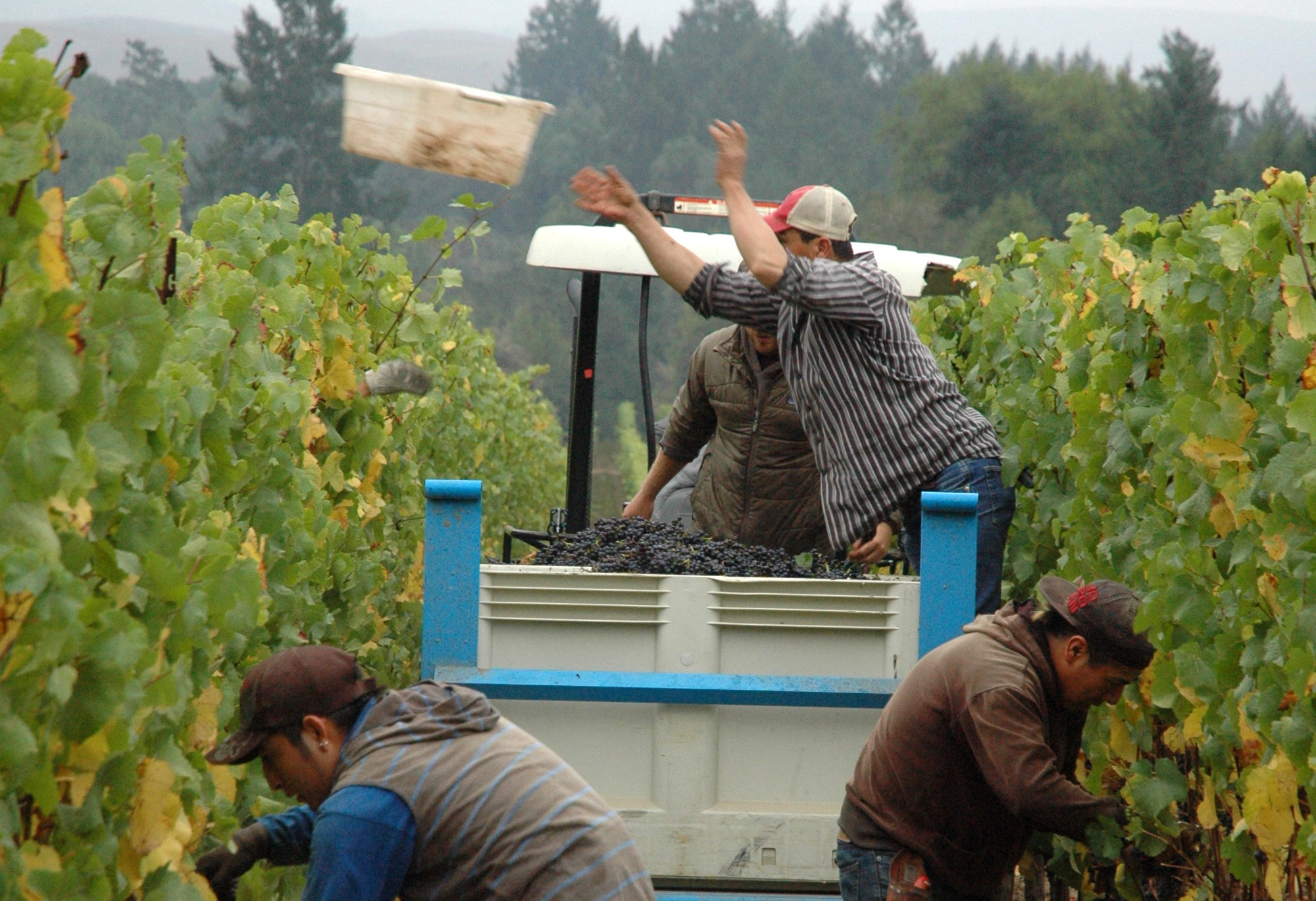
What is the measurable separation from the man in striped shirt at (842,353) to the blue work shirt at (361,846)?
7.03ft

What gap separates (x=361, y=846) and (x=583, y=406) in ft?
12.8

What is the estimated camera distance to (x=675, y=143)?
7538cm

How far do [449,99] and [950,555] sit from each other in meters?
1.73

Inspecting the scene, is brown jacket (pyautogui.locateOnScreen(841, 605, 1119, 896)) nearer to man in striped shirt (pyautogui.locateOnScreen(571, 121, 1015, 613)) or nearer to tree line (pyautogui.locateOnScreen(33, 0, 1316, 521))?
man in striped shirt (pyautogui.locateOnScreen(571, 121, 1015, 613))

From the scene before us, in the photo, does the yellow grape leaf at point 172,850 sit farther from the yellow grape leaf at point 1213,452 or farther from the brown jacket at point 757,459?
the brown jacket at point 757,459

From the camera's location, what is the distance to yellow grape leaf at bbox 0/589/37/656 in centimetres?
177

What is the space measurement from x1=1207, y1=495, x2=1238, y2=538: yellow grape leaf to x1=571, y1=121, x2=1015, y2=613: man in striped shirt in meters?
1.07

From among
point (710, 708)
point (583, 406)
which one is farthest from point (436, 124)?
point (583, 406)

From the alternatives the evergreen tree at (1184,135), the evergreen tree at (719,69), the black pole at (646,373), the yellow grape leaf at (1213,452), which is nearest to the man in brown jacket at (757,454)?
the black pole at (646,373)

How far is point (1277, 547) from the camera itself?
2.89 metres

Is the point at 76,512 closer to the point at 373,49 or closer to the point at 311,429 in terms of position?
the point at 311,429

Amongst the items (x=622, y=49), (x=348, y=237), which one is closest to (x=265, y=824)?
(x=348, y=237)

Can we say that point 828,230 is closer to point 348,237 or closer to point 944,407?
point 944,407

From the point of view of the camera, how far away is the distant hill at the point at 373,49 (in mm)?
135000
